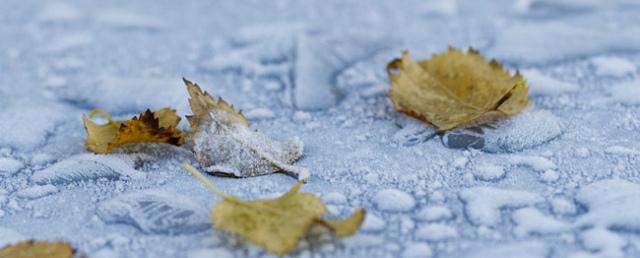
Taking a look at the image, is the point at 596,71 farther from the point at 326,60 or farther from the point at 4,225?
the point at 4,225

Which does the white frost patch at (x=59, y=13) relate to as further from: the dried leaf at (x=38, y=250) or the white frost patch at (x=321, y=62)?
the dried leaf at (x=38, y=250)

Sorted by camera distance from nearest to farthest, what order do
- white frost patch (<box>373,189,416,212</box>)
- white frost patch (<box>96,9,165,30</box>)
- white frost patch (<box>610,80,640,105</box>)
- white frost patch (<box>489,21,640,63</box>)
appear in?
1. white frost patch (<box>373,189,416,212</box>)
2. white frost patch (<box>610,80,640,105</box>)
3. white frost patch (<box>489,21,640,63</box>)
4. white frost patch (<box>96,9,165,30</box>)

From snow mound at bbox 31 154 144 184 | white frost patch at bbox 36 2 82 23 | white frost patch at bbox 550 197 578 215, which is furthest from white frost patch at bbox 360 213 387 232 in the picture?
white frost patch at bbox 36 2 82 23

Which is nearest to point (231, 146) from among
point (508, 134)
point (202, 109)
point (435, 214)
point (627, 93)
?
point (202, 109)

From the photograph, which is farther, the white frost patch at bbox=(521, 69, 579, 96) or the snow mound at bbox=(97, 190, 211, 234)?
the white frost patch at bbox=(521, 69, 579, 96)

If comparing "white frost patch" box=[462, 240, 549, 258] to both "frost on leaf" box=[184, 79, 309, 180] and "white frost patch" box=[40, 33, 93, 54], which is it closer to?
"frost on leaf" box=[184, 79, 309, 180]
